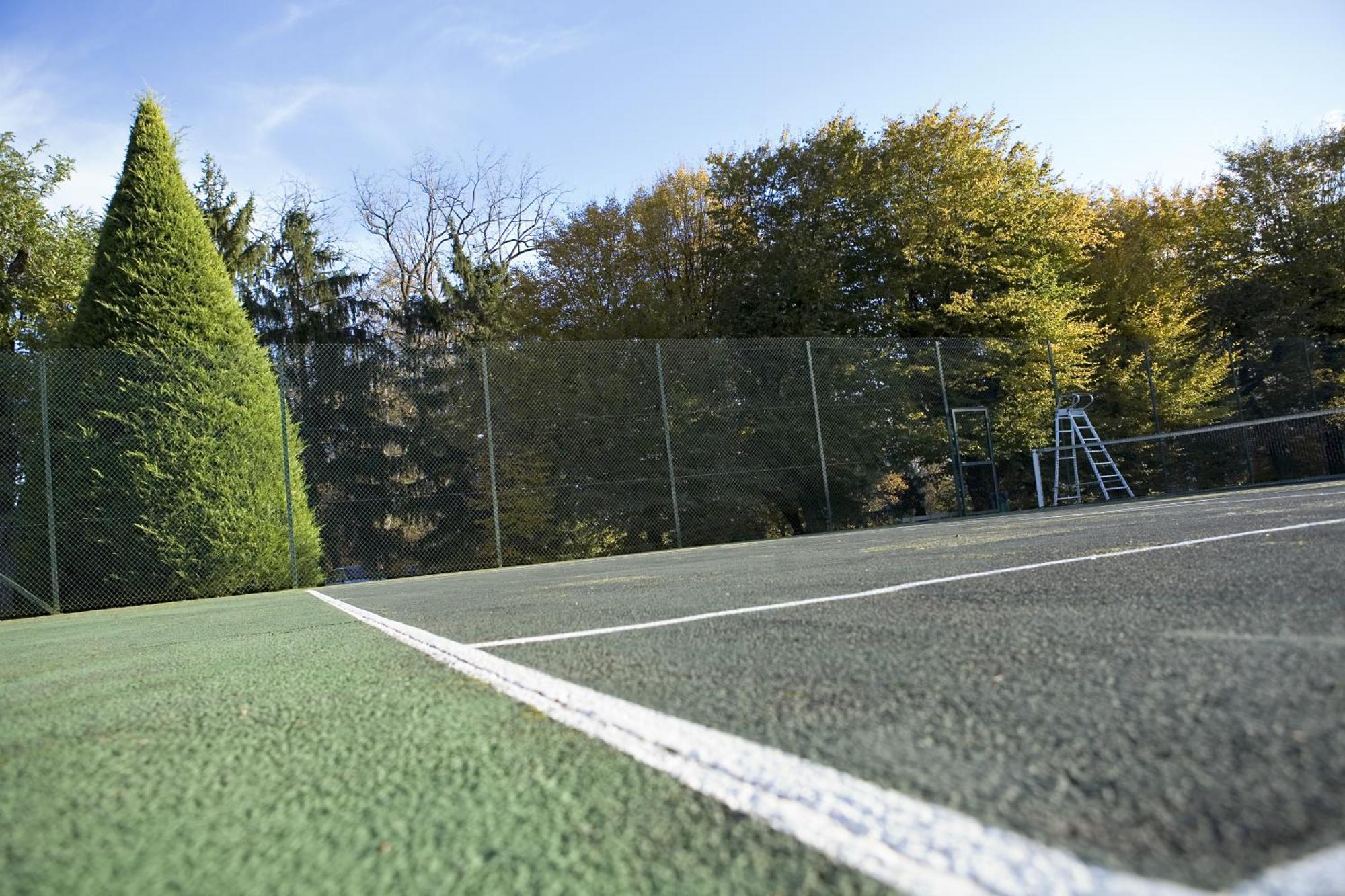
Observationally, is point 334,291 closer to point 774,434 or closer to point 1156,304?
point 774,434

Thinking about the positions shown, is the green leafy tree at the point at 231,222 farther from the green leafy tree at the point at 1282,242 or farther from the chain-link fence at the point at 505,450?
the green leafy tree at the point at 1282,242

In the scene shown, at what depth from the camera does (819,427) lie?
12.8 m

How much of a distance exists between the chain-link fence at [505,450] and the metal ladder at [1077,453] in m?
0.48

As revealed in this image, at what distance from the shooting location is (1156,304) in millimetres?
20484

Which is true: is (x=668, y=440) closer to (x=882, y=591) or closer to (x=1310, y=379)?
(x=882, y=591)

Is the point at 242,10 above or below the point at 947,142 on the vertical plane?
above

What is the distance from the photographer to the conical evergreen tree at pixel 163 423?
8430 mm

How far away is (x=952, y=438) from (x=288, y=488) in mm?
10237

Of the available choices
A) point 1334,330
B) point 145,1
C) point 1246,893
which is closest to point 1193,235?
point 1334,330

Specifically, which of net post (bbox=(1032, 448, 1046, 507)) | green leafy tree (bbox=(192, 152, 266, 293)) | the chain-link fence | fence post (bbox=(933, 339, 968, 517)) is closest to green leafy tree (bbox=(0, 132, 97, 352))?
green leafy tree (bbox=(192, 152, 266, 293))

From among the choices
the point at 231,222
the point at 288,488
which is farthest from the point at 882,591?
the point at 231,222

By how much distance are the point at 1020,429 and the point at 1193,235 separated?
10.6 m

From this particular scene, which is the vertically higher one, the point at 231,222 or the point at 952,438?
the point at 231,222

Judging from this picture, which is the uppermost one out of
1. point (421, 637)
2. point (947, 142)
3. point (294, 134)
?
point (294, 134)
